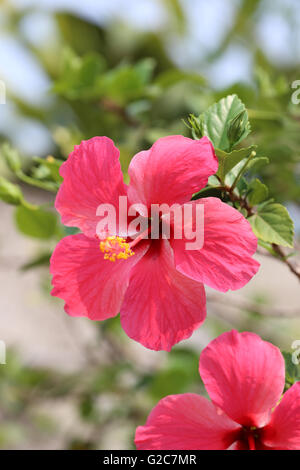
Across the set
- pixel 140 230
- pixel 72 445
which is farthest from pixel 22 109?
pixel 140 230

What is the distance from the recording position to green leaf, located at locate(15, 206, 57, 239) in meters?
0.89

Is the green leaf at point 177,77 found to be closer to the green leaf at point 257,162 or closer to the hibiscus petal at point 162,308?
the green leaf at point 257,162

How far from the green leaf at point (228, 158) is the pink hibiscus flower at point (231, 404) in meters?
0.17

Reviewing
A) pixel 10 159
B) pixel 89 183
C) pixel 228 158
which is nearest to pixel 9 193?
pixel 10 159

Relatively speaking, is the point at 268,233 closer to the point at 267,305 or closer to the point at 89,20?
the point at 267,305

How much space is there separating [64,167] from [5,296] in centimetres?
273

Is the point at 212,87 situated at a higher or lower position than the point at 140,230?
higher

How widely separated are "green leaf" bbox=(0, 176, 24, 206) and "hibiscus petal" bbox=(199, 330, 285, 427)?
408mm

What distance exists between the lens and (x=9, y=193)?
29.2 inches

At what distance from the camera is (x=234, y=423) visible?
54 cm

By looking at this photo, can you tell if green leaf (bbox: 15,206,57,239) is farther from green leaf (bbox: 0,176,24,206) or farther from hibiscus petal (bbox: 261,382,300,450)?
hibiscus petal (bbox: 261,382,300,450)

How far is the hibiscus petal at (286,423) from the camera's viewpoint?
19.4 inches

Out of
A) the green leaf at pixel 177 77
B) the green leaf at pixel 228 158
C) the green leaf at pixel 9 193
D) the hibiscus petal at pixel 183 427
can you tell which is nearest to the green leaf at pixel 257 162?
the green leaf at pixel 228 158

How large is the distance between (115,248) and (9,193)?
0.94ft
